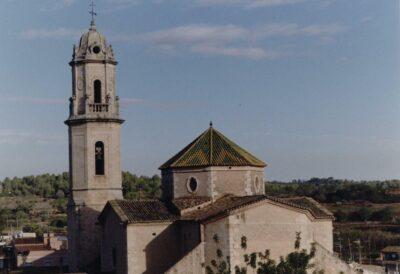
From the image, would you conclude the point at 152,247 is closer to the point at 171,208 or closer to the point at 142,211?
the point at 142,211

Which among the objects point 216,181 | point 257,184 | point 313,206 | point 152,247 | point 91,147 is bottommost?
point 152,247

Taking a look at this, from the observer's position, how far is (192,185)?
35000 millimetres

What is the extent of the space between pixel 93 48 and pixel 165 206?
9713mm

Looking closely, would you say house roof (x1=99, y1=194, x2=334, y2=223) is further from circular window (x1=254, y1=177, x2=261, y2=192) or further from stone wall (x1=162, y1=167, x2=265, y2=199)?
circular window (x1=254, y1=177, x2=261, y2=192)

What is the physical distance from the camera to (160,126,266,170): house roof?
34875mm

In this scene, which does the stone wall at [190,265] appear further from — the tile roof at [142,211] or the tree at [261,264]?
the tile roof at [142,211]

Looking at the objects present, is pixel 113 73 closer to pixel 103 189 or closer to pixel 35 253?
pixel 103 189

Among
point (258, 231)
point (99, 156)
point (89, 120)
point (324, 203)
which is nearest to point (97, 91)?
point (89, 120)

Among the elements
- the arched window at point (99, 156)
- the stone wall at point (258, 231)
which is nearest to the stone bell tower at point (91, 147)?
the arched window at point (99, 156)

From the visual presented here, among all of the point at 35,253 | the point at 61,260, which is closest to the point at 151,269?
the point at 61,260

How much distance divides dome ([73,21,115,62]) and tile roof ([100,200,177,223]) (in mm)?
8239

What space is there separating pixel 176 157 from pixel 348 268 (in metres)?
9.63

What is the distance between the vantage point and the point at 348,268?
3288 centimetres

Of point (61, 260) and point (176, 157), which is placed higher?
point (176, 157)
